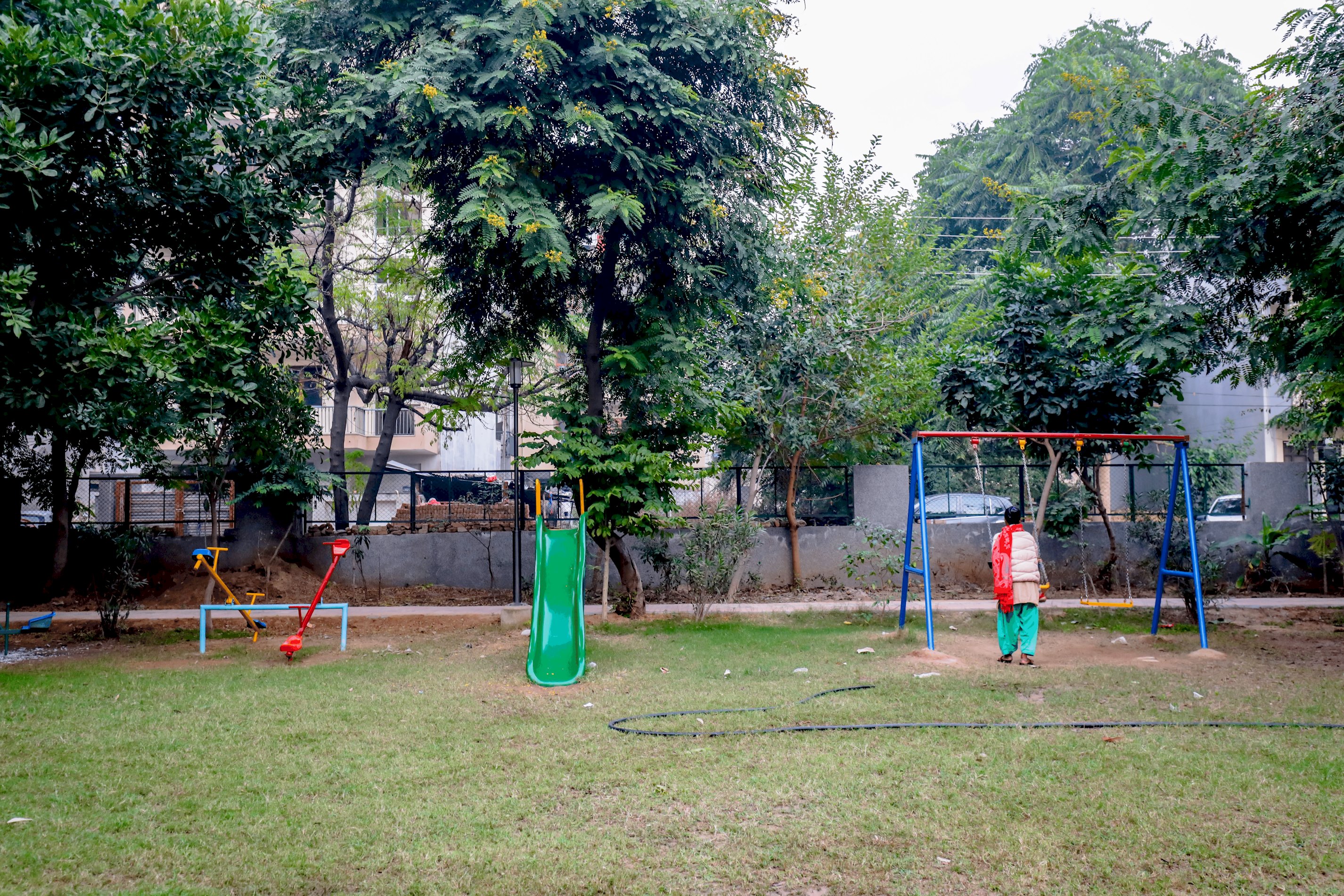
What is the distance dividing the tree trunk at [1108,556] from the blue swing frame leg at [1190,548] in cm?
196

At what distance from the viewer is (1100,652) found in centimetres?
1016

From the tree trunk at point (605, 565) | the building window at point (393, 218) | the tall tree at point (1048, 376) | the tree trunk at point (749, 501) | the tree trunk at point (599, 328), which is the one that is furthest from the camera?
the building window at point (393, 218)

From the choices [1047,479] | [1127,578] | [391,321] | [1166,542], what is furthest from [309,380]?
[1166,542]

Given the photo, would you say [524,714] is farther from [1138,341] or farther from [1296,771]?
[1138,341]

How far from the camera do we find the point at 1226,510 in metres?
16.0

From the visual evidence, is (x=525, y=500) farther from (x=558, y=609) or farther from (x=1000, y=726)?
(x=1000, y=726)

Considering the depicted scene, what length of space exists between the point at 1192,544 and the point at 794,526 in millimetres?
6070

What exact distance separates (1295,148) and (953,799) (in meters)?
6.96

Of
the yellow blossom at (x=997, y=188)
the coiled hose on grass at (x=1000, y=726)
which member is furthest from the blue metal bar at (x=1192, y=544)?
the yellow blossom at (x=997, y=188)

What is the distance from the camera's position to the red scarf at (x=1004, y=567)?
950 centimetres

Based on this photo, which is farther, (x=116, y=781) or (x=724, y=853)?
(x=116, y=781)

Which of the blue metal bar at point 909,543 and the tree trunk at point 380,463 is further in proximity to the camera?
the tree trunk at point 380,463

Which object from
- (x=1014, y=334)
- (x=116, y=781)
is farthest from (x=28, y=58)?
(x=1014, y=334)

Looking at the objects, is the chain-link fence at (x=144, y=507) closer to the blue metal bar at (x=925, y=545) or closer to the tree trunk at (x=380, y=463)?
the tree trunk at (x=380, y=463)
